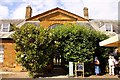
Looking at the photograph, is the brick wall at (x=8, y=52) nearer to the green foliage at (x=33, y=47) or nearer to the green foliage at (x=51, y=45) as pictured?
the green foliage at (x=51, y=45)

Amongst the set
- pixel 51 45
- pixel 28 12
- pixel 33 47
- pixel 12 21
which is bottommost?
pixel 33 47

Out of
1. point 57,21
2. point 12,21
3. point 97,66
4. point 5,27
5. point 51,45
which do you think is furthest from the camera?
point 12,21

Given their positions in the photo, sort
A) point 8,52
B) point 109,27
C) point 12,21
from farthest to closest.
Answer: point 12,21, point 109,27, point 8,52

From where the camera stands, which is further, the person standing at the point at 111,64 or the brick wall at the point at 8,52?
the brick wall at the point at 8,52

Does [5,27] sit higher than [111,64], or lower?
higher

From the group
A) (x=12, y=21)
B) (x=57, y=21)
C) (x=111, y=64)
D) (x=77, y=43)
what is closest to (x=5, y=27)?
(x=12, y=21)

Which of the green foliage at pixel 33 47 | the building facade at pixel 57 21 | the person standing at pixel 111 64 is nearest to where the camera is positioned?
the green foliage at pixel 33 47

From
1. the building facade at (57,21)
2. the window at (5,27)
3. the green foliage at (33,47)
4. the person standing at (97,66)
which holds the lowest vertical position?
the person standing at (97,66)

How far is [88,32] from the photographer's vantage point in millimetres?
16703

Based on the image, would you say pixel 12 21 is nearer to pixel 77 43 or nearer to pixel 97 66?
pixel 77 43

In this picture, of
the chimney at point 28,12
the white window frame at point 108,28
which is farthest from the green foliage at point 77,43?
the chimney at point 28,12

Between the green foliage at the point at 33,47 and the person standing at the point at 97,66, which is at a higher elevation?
the green foliage at the point at 33,47

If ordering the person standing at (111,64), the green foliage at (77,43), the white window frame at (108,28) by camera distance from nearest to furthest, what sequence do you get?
the person standing at (111,64), the green foliage at (77,43), the white window frame at (108,28)

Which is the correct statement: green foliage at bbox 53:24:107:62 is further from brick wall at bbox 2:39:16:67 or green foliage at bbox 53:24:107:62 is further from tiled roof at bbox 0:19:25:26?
tiled roof at bbox 0:19:25:26
